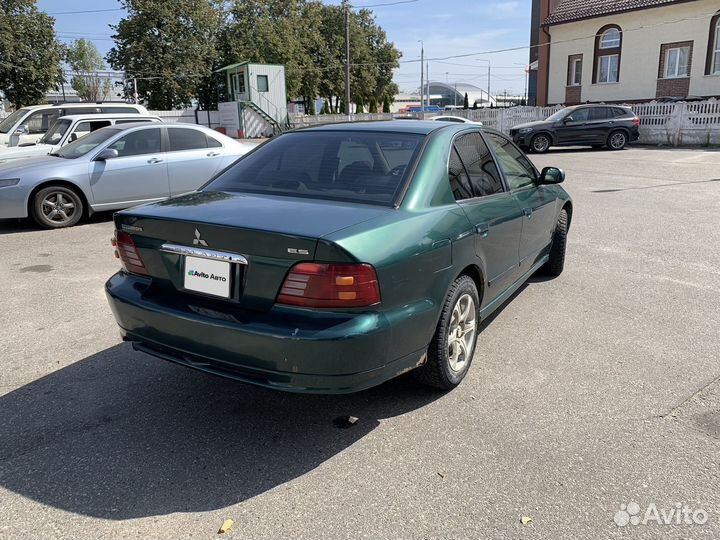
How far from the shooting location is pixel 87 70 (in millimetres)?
80312

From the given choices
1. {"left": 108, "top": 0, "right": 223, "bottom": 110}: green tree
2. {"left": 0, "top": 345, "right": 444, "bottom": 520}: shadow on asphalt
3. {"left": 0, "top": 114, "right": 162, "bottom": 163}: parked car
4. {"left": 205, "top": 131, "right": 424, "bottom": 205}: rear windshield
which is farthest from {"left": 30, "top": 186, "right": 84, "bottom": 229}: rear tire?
{"left": 108, "top": 0, "right": 223, "bottom": 110}: green tree

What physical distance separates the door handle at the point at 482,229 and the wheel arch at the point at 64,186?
6.78 m

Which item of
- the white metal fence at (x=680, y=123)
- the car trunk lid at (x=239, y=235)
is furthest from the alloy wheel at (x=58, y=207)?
the white metal fence at (x=680, y=123)

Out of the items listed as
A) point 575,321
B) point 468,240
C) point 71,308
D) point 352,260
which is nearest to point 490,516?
point 352,260

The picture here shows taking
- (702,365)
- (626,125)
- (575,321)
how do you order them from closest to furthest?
1. (702,365)
2. (575,321)
3. (626,125)

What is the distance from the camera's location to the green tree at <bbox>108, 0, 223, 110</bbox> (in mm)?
44750

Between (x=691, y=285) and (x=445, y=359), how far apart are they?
11.6 feet

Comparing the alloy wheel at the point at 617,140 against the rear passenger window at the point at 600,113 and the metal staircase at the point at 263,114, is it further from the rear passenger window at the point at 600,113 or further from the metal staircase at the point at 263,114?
the metal staircase at the point at 263,114

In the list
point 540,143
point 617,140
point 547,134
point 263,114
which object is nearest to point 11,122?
point 540,143

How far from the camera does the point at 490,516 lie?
247 centimetres

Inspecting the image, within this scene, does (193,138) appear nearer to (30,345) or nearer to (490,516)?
(30,345)

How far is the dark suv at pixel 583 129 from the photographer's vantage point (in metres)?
21.1

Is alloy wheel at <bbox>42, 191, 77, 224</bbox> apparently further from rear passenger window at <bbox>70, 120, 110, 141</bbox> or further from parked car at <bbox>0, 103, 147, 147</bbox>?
parked car at <bbox>0, 103, 147, 147</bbox>

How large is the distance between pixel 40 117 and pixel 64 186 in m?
6.87
